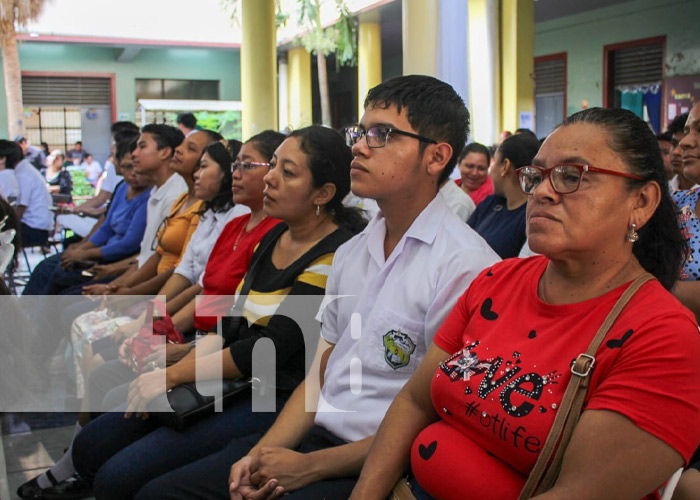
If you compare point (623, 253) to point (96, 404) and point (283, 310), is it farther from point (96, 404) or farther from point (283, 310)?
point (96, 404)

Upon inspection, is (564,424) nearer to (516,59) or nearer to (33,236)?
(33,236)

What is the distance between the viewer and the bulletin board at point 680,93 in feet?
32.6

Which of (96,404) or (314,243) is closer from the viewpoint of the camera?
(314,243)

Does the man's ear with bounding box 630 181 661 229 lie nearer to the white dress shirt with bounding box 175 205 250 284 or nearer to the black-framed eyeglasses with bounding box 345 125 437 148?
the black-framed eyeglasses with bounding box 345 125 437 148

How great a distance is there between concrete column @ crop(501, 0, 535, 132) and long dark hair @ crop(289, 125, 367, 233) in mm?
7068

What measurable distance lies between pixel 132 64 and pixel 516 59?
12931 mm

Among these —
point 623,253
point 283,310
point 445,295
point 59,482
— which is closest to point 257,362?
point 283,310

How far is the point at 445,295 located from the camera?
1.88 m

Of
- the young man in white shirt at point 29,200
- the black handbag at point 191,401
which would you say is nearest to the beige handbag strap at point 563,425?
the black handbag at point 191,401

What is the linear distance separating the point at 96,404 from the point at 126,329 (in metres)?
0.45

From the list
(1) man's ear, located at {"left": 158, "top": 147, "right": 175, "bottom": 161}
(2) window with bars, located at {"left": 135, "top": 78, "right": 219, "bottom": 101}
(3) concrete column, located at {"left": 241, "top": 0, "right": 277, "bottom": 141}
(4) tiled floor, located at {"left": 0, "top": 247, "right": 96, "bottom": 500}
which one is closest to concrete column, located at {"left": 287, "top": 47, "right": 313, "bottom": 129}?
(2) window with bars, located at {"left": 135, "top": 78, "right": 219, "bottom": 101}

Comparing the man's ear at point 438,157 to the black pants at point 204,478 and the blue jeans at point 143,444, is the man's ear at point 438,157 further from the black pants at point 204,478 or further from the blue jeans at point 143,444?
the blue jeans at point 143,444

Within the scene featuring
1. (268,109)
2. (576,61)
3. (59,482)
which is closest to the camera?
(59,482)

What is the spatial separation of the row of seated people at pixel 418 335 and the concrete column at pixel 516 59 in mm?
6727
